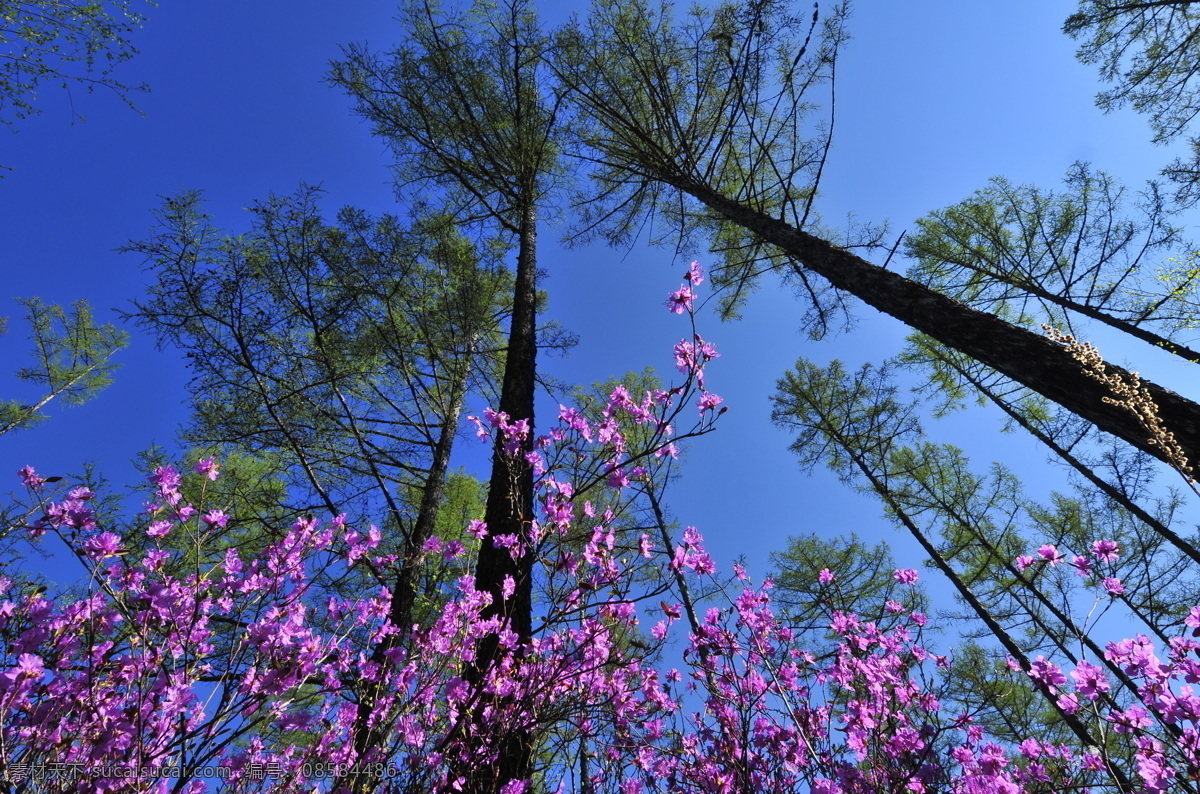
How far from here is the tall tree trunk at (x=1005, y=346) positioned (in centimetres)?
229

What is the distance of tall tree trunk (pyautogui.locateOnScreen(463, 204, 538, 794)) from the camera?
196 centimetres

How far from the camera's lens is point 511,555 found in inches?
91.9

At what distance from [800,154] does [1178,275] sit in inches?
170

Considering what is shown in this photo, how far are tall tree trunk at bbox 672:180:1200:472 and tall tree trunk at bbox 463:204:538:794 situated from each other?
2.52 m

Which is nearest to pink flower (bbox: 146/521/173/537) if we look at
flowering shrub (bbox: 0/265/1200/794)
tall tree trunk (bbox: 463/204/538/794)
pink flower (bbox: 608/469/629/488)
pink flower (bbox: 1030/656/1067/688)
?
flowering shrub (bbox: 0/265/1200/794)

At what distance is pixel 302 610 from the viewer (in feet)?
7.86

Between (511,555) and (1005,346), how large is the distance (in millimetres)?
2998

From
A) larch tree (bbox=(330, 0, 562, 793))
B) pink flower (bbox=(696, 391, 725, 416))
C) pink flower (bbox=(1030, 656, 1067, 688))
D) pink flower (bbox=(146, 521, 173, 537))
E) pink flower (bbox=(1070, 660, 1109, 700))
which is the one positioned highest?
larch tree (bbox=(330, 0, 562, 793))

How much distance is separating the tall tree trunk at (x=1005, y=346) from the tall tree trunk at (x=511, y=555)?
8.27 ft

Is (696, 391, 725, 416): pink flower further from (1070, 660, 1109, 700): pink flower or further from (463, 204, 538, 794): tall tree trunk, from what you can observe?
(1070, 660, 1109, 700): pink flower

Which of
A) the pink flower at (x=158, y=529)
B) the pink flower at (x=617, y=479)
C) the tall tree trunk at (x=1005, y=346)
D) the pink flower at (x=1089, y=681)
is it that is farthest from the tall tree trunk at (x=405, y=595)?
the tall tree trunk at (x=1005, y=346)

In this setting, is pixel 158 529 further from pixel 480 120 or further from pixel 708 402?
pixel 480 120

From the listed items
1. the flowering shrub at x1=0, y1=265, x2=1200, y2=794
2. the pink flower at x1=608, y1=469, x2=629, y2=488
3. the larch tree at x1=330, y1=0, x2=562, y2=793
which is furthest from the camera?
the larch tree at x1=330, y1=0, x2=562, y2=793

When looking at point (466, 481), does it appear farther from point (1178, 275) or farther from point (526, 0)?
point (1178, 275)
